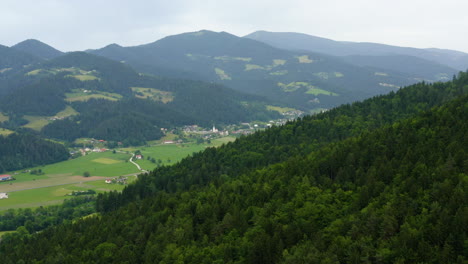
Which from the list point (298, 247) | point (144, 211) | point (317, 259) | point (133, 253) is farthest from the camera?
point (144, 211)

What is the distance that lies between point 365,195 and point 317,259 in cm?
1827

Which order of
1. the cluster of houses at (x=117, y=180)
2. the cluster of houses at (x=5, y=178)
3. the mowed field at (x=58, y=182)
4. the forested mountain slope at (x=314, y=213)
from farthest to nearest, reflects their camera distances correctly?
the cluster of houses at (x=5, y=178), the cluster of houses at (x=117, y=180), the mowed field at (x=58, y=182), the forested mountain slope at (x=314, y=213)

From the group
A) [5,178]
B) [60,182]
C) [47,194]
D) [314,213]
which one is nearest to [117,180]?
[60,182]

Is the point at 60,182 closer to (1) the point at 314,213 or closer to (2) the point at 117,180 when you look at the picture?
(2) the point at 117,180

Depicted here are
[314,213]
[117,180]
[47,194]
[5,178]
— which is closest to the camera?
[314,213]

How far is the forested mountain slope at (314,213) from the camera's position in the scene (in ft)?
133

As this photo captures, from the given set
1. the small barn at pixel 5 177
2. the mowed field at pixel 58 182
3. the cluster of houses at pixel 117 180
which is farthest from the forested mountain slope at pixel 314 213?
the small barn at pixel 5 177

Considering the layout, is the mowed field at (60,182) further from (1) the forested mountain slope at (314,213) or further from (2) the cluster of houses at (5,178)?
(1) the forested mountain slope at (314,213)

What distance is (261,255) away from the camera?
153 ft

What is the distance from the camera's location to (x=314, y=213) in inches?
2158

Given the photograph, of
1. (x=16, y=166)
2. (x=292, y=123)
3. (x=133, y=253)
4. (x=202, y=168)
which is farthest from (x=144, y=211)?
(x=16, y=166)

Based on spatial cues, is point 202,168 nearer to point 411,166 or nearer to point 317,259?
point 411,166

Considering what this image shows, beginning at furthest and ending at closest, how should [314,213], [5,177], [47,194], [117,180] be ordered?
1. [5,177]
2. [117,180]
3. [47,194]
4. [314,213]

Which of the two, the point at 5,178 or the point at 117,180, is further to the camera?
the point at 5,178
